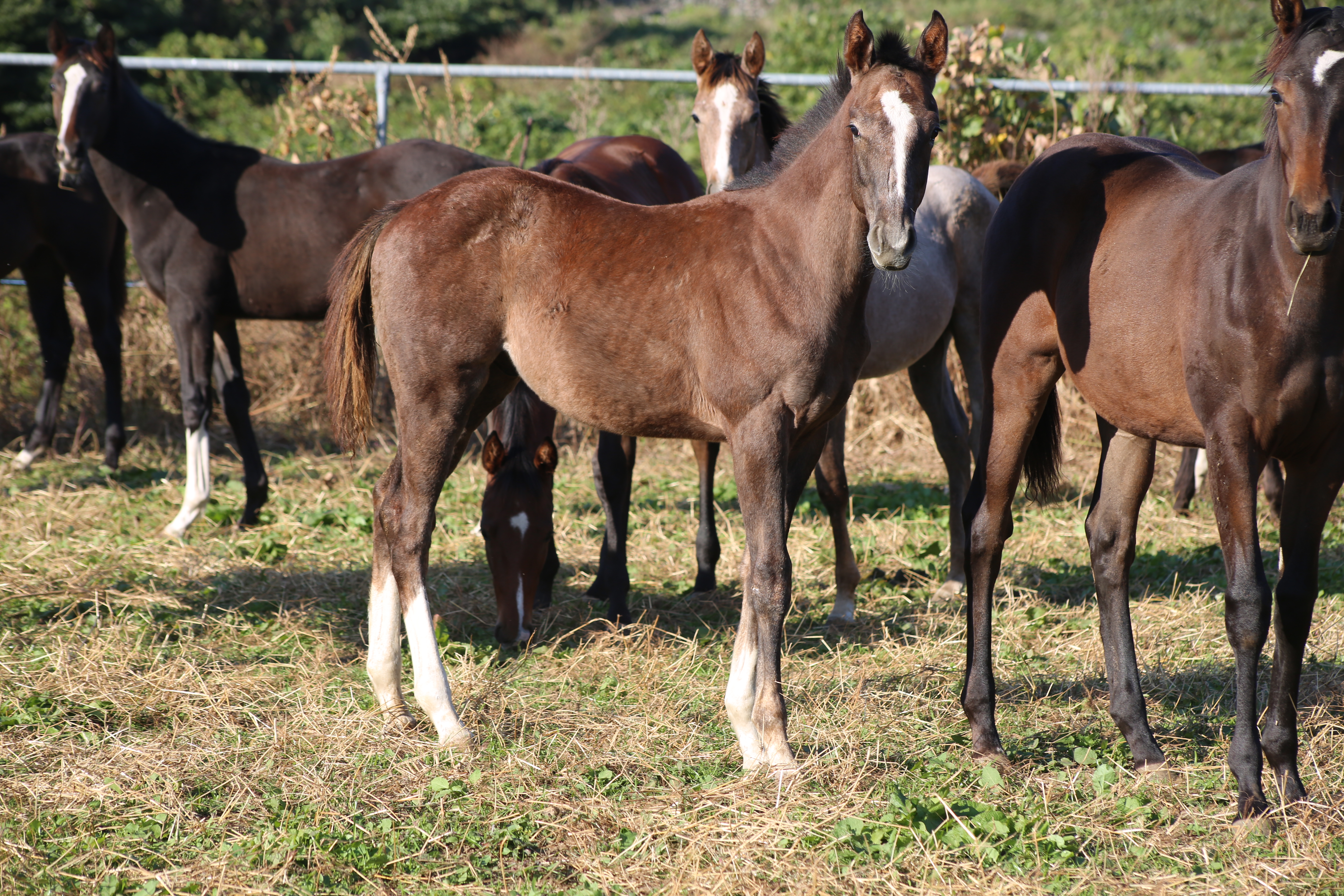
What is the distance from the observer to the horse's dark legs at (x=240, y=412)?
612 cm

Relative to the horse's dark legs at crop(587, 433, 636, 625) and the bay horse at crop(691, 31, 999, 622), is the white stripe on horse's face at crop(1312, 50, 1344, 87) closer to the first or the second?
the bay horse at crop(691, 31, 999, 622)

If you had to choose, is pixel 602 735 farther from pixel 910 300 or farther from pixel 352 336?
pixel 910 300

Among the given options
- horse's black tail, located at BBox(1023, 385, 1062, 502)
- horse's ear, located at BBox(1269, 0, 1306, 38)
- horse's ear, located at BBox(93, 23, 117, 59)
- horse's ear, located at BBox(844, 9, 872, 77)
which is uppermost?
horse's ear, located at BBox(93, 23, 117, 59)

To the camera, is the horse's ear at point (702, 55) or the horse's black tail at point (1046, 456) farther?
the horse's ear at point (702, 55)

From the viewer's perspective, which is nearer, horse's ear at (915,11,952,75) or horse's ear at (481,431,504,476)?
horse's ear at (915,11,952,75)

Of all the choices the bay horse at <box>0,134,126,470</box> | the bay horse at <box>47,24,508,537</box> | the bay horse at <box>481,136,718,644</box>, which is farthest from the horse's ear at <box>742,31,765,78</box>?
the bay horse at <box>0,134,126,470</box>

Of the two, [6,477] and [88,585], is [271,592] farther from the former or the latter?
[6,477]

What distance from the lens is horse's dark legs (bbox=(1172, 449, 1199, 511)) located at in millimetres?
6223

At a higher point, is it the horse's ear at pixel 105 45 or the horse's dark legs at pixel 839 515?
the horse's ear at pixel 105 45

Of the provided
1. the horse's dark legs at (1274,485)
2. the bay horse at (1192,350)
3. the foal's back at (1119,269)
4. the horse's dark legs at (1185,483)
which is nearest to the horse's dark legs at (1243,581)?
the bay horse at (1192,350)

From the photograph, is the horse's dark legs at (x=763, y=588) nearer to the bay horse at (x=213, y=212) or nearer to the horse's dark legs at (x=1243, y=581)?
the horse's dark legs at (x=1243, y=581)

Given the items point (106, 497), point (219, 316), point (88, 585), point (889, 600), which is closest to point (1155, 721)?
point (889, 600)

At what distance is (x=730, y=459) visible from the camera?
7.66 m

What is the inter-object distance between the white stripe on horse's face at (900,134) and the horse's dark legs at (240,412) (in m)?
4.46
